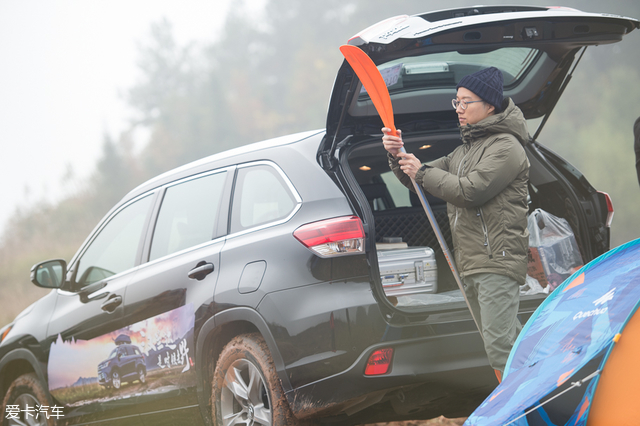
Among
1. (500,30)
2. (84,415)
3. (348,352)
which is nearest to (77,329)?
(84,415)

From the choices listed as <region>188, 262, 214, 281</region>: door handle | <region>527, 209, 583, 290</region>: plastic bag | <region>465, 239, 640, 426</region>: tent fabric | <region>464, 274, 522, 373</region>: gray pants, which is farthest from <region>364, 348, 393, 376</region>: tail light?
<region>527, 209, 583, 290</region>: plastic bag

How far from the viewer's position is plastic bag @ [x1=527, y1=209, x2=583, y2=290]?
3.51 meters

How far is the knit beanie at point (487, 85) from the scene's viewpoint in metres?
2.75

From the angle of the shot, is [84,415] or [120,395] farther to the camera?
[84,415]

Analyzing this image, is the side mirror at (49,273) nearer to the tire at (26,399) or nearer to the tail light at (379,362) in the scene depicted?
the tire at (26,399)

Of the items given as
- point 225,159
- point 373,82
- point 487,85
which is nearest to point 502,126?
point 487,85

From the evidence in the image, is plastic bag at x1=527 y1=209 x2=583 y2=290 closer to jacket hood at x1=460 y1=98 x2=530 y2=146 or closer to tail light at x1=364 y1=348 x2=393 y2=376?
jacket hood at x1=460 y1=98 x2=530 y2=146

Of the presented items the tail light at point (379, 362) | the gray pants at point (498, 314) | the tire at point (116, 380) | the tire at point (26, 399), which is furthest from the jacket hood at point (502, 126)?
the tire at point (26, 399)

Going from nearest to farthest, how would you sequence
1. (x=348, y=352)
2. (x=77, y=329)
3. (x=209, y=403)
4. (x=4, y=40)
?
(x=348, y=352) < (x=209, y=403) < (x=77, y=329) < (x=4, y=40)

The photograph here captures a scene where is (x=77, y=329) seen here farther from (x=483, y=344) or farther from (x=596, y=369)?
(x=596, y=369)

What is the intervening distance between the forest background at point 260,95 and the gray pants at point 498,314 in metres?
30.5

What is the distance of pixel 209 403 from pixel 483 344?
1.52 metres

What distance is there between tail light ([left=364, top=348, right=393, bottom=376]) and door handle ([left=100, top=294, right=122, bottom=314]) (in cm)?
190

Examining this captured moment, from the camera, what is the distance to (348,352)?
8.80ft
